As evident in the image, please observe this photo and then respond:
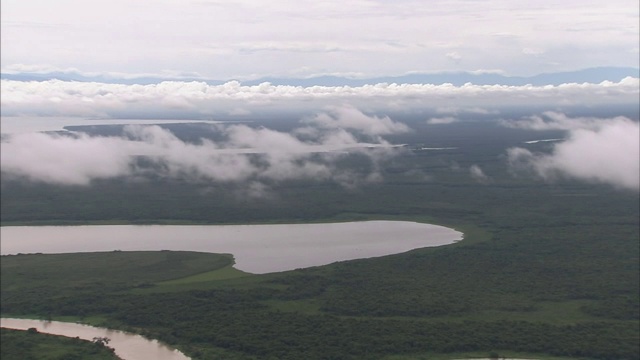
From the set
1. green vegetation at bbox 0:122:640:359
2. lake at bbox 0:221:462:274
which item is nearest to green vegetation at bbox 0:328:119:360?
green vegetation at bbox 0:122:640:359

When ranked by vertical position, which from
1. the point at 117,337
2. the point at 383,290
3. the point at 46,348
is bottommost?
the point at 46,348

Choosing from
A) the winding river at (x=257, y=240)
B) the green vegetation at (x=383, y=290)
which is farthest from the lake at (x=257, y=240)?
the green vegetation at (x=383, y=290)

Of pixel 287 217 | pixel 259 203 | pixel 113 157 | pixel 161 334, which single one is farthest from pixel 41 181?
pixel 161 334

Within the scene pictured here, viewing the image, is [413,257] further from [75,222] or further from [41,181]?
[41,181]

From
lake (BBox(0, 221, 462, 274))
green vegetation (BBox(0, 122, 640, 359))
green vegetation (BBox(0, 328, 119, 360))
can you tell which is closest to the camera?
green vegetation (BBox(0, 328, 119, 360))

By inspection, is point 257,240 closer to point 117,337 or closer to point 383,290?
point 383,290

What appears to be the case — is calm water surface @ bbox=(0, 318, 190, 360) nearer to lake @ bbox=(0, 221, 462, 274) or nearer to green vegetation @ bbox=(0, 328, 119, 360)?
green vegetation @ bbox=(0, 328, 119, 360)

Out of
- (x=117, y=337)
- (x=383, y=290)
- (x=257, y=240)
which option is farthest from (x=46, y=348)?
(x=257, y=240)
